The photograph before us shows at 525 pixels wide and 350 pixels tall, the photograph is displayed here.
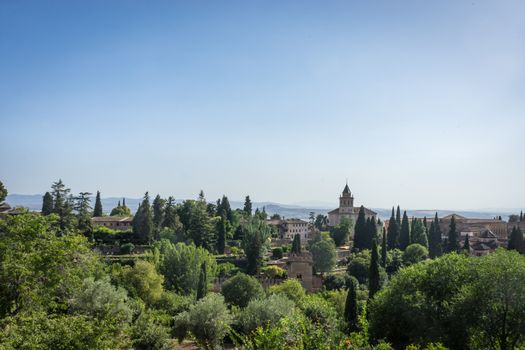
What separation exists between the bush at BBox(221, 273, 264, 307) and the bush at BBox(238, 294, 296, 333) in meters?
9.40

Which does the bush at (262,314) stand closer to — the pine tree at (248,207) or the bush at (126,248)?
the bush at (126,248)

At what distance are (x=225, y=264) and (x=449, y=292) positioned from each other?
32.9m

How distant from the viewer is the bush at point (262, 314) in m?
23.3

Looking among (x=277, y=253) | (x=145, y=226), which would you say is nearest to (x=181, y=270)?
(x=145, y=226)

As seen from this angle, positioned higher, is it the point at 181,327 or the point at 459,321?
the point at 459,321

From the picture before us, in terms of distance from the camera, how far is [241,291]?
34250 mm

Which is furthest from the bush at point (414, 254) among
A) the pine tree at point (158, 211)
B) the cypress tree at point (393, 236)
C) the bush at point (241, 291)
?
the pine tree at point (158, 211)

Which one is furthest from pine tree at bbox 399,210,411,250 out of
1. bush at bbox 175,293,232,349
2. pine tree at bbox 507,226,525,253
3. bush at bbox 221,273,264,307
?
bush at bbox 175,293,232,349

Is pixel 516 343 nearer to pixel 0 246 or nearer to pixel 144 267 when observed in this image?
pixel 0 246

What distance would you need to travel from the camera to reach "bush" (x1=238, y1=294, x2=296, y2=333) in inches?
917

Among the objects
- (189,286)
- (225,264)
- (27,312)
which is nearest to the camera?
(27,312)

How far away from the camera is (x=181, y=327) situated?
77.0 ft

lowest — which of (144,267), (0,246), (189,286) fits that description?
(189,286)

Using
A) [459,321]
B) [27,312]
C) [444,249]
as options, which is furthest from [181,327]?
[444,249]
